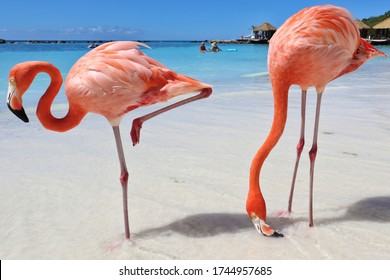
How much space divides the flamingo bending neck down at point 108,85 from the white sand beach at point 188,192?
15.6 inches

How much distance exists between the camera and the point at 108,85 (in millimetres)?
2217

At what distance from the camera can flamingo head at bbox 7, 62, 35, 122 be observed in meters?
2.21

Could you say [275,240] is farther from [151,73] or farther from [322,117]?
[322,117]

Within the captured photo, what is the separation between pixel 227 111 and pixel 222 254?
387 centimetres

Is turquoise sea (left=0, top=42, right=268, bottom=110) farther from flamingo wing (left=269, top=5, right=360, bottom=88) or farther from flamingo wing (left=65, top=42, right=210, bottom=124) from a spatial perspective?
flamingo wing (left=269, top=5, right=360, bottom=88)

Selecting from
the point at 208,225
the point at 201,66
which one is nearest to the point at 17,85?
the point at 208,225

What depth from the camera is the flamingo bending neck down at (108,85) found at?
2229mm

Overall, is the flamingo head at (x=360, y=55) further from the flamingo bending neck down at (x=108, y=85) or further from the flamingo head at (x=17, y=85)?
the flamingo head at (x=17, y=85)

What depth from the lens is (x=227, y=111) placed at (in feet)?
19.8

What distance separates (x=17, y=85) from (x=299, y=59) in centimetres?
163

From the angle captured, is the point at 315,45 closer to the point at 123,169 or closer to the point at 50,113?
the point at 123,169

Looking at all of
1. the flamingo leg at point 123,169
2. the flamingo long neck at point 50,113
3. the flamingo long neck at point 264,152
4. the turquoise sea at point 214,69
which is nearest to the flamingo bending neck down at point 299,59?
the flamingo long neck at point 264,152

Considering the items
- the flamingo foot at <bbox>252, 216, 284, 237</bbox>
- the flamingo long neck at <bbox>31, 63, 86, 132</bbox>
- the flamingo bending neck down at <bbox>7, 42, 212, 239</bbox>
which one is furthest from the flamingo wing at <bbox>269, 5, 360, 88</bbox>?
the flamingo long neck at <bbox>31, 63, 86, 132</bbox>

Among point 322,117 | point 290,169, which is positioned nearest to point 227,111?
point 322,117
